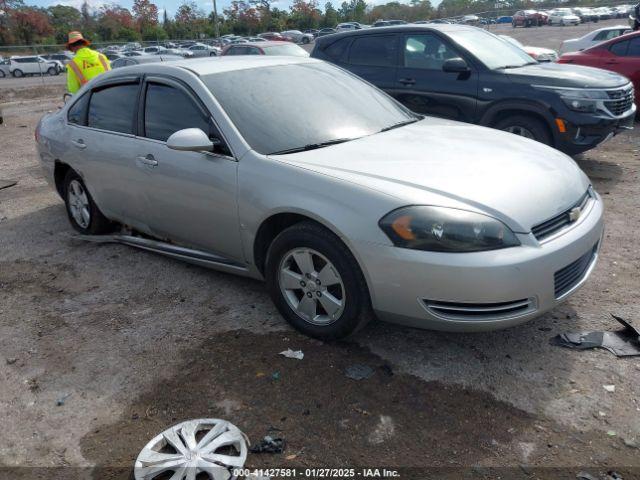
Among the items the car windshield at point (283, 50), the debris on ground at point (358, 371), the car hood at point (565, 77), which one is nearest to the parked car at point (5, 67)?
the car windshield at point (283, 50)

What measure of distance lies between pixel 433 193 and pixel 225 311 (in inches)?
68.4

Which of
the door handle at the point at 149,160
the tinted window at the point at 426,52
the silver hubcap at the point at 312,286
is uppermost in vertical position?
the tinted window at the point at 426,52

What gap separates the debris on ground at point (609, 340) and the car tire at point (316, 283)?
1.20 metres

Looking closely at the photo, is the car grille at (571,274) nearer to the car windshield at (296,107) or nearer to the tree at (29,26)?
the car windshield at (296,107)

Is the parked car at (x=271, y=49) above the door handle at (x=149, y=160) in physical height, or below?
above

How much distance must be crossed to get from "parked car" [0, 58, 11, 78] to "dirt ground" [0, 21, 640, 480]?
37785mm

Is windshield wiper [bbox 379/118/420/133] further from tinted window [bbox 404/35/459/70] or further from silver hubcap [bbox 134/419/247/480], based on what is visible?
tinted window [bbox 404/35/459/70]

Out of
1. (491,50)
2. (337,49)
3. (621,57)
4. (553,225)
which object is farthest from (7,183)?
(621,57)

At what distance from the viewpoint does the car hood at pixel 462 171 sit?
2941 mm

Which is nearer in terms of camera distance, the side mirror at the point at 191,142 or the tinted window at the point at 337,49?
the side mirror at the point at 191,142

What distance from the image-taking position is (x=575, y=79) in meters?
6.56

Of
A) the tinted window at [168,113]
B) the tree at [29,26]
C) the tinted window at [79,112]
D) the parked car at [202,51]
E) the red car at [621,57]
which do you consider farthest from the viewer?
the tree at [29,26]

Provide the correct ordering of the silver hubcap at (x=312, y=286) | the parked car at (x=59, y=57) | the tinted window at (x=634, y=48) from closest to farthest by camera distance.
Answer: the silver hubcap at (x=312, y=286) < the tinted window at (x=634, y=48) < the parked car at (x=59, y=57)

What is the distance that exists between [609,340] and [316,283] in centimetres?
175
